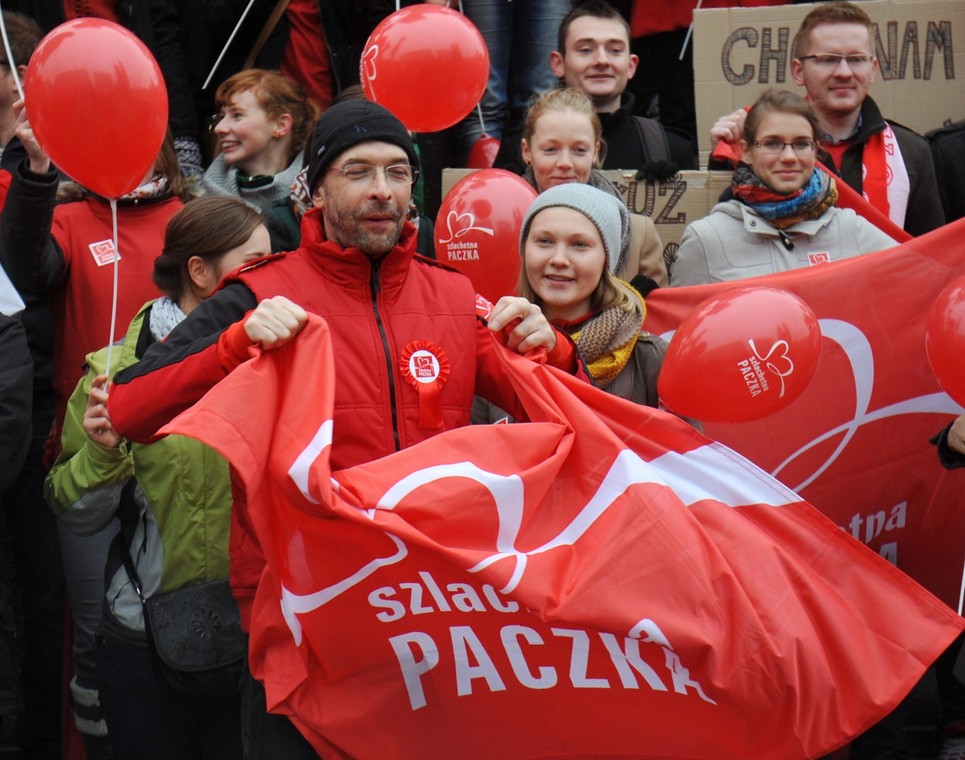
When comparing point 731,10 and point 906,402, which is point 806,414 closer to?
point 906,402

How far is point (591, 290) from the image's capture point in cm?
418

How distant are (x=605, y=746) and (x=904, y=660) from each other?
758mm

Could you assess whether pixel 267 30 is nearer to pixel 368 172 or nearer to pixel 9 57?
pixel 9 57

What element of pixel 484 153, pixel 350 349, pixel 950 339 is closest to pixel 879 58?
pixel 484 153

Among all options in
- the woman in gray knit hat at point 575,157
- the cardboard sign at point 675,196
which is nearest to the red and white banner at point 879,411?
the woman in gray knit hat at point 575,157

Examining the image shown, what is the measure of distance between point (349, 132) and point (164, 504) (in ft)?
3.83

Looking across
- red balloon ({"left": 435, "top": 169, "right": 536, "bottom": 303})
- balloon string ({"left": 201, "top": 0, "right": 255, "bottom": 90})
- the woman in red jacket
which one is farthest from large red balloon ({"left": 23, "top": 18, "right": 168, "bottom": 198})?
balloon string ({"left": 201, "top": 0, "right": 255, "bottom": 90})

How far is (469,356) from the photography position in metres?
3.65

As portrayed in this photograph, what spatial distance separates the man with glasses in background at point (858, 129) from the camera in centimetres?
570

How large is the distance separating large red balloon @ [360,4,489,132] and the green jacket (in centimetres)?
140

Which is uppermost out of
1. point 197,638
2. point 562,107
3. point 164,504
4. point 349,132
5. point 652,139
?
point 349,132

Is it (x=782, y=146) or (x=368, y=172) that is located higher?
(x=368, y=172)

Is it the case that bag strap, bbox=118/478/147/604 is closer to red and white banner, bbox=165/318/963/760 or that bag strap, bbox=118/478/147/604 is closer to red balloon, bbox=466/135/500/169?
red and white banner, bbox=165/318/963/760

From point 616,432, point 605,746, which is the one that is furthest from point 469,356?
point 605,746
